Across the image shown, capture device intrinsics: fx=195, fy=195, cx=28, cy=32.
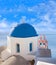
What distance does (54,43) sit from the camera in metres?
4.27

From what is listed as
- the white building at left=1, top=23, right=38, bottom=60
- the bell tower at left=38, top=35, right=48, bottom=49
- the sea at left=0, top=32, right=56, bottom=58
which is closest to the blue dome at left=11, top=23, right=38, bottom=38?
the white building at left=1, top=23, right=38, bottom=60

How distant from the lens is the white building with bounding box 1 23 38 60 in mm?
3494

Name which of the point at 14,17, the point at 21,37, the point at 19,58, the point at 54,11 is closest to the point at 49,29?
the point at 54,11

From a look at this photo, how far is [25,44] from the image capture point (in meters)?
3.54

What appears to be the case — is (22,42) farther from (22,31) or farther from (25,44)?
(22,31)

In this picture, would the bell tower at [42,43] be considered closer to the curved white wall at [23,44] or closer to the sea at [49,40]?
the curved white wall at [23,44]

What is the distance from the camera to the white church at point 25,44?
349cm

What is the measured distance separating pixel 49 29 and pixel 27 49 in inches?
41.8

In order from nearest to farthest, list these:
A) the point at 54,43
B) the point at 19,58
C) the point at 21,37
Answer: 1. the point at 19,58
2. the point at 21,37
3. the point at 54,43

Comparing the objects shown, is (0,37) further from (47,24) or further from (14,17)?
(47,24)

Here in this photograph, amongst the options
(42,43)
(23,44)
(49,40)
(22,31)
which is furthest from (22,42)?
(49,40)

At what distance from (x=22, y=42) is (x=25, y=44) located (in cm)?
7

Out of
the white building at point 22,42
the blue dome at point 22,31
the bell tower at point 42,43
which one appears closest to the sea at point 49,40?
the bell tower at point 42,43

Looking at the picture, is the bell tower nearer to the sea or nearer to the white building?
the white building
